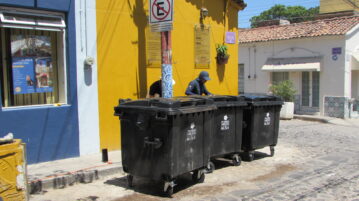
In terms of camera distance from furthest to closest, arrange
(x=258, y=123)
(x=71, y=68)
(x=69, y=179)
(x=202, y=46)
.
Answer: (x=202, y=46), (x=258, y=123), (x=71, y=68), (x=69, y=179)

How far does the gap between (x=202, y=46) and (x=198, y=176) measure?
15.7ft

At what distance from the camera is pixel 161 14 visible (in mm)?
7820

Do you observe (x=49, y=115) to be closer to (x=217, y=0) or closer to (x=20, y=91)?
(x=20, y=91)

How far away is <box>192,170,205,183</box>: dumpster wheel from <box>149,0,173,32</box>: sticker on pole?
3.02 metres

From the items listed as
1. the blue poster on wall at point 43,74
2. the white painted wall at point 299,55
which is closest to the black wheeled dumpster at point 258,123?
the blue poster on wall at point 43,74

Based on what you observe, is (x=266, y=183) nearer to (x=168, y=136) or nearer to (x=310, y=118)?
(x=168, y=136)

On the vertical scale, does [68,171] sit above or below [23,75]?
below

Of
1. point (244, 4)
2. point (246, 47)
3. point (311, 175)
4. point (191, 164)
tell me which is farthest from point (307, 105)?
point (191, 164)

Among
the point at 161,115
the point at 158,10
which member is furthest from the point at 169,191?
the point at 158,10

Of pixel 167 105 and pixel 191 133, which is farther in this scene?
pixel 191 133

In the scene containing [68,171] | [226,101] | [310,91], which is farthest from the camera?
[310,91]

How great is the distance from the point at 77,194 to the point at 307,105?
14.5 metres

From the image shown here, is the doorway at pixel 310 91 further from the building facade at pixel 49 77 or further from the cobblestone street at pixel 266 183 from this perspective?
the building facade at pixel 49 77

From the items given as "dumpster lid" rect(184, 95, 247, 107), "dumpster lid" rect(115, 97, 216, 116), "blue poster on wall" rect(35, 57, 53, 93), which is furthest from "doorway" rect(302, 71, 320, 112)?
"blue poster on wall" rect(35, 57, 53, 93)
